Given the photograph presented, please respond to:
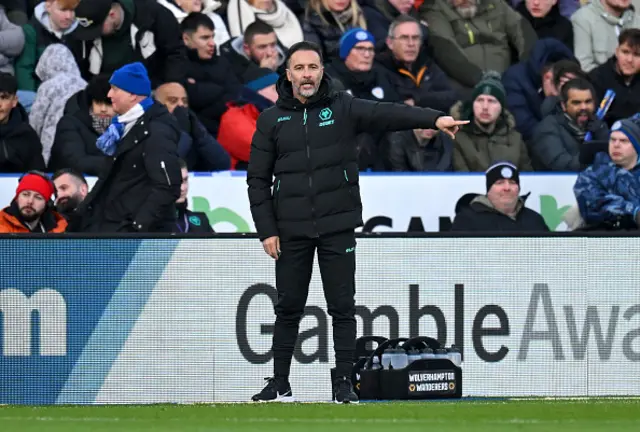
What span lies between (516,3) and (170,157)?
225 inches

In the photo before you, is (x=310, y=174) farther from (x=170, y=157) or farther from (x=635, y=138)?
(x=635, y=138)

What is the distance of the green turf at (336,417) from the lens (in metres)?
7.83

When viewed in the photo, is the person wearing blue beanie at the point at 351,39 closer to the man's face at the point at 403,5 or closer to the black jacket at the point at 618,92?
the man's face at the point at 403,5

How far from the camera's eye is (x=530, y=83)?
46.5ft

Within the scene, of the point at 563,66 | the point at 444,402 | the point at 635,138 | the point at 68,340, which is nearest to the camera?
the point at 444,402

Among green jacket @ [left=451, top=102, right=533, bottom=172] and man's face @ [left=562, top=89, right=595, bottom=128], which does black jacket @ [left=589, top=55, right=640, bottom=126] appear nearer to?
man's face @ [left=562, top=89, right=595, bottom=128]

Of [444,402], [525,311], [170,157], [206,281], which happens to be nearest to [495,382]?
[525,311]

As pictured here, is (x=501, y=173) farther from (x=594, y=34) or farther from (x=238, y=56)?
(x=594, y=34)

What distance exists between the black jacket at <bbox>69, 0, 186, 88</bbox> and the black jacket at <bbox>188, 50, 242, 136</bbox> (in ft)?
0.39

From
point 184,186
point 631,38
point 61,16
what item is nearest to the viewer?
point 184,186

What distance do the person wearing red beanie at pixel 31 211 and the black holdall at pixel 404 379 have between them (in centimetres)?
323

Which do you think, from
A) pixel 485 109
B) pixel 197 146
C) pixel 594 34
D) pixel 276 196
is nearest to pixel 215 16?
pixel 197 146

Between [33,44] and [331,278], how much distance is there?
561cm

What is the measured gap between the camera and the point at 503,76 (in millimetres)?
14125
